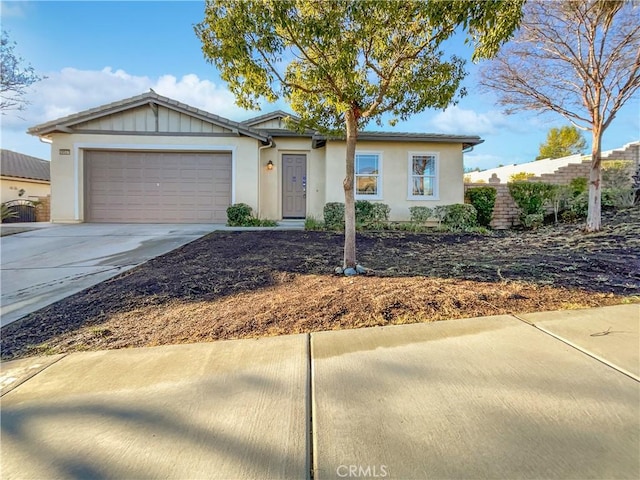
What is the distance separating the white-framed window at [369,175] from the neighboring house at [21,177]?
17.6m

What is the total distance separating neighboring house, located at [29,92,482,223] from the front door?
1201mm

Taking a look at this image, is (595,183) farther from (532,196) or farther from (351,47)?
(351,47)

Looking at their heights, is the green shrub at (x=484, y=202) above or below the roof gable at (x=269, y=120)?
below

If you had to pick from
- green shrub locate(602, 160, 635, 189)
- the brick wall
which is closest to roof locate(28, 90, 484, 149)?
the brick wall

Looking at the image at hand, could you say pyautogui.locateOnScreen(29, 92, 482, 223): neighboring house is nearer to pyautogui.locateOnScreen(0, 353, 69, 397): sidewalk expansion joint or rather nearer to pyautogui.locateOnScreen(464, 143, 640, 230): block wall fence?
pyautogui.locateOnScreen(464, 143, 640, 230): block wall fence

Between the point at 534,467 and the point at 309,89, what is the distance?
15.5 feet

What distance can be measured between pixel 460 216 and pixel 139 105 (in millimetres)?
11515

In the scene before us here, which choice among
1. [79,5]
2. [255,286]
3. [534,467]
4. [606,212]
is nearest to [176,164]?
[79,5]

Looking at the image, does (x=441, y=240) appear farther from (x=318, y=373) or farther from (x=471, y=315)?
(x=318, y=373)

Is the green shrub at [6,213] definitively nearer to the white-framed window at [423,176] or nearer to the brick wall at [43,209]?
the brick wall at [43,209]

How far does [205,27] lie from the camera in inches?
169

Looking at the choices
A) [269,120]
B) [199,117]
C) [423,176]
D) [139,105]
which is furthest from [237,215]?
[423,176]

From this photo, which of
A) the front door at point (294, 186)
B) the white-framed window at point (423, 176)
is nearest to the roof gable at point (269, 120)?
the front door at point (294, 186)

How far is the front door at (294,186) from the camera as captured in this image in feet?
41.5
